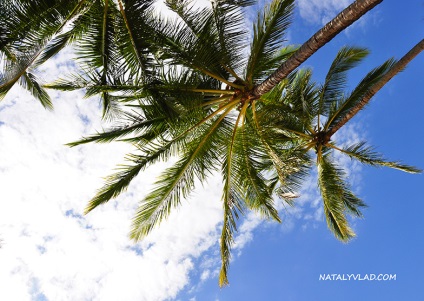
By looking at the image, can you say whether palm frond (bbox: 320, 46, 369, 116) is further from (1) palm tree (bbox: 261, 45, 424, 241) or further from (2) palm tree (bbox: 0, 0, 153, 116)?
(2) palm tree (bbox: 0, 0, 153, 116)

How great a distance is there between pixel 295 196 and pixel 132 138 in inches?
141

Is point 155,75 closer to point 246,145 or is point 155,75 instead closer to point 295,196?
point 246,145

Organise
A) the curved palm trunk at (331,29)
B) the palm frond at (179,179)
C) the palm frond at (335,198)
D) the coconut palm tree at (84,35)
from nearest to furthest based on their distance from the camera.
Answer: the curved palm trunk at (331,29)
the coconut palm tree at (84,35)
the palm frond at (179,179)
the palm frond at (335,198)

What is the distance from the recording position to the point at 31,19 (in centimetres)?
677

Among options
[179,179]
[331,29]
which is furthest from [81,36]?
[331,29]

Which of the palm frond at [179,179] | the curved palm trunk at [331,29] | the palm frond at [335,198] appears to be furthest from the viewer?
the palm frond at [335,198]

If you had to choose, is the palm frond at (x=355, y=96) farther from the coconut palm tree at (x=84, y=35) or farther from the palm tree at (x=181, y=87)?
the coconut palm tree at (x=84, y=35)

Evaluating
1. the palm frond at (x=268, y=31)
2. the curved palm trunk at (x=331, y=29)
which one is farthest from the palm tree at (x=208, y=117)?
the curved palm trunk at (x=331, y=29)

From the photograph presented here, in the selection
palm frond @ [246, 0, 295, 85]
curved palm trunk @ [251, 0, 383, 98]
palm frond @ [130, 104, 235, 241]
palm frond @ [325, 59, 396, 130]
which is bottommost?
palm frond @ [130, 104, 235, 241]

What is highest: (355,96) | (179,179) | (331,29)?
(355,96)

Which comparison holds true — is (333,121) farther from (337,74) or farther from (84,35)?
(84,35)

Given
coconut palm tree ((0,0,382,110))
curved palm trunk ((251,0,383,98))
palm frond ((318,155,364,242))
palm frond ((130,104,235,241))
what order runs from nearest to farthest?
curved palm trunk ((251,0,383,98)), coconut palm tree ((0,0,382,110)), palm frond ((130,104,235,241)), palm frond ((318,155,364,242))

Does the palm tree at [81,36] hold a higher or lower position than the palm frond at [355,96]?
lower

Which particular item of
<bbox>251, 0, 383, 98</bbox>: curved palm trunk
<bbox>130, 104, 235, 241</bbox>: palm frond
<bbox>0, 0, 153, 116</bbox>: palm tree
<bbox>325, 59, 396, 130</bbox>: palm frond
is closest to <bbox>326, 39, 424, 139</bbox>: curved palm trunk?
<bbox>325, 59, 396, 130</bbox>: palm frond
